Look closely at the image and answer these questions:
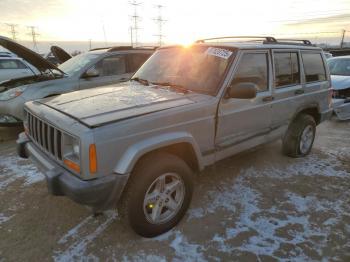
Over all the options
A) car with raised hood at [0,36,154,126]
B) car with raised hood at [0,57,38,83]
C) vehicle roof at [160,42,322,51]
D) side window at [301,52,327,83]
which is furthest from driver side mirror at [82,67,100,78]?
car with raised hood at [0,57,38,83]

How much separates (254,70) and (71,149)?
8.35 feet

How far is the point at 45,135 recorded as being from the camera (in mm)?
3027

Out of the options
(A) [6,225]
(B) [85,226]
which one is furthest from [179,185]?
(A) [6,225]

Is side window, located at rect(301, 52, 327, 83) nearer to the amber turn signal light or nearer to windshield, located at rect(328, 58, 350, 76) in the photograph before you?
the amber turn signal light

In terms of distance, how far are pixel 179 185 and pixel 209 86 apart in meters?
1.21

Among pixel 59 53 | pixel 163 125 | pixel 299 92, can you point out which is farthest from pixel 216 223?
pixel 59 53

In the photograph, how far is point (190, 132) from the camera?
311 cm

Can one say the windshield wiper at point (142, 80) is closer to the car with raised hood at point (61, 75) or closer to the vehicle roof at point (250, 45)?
the vehicle roof at point (250, 45)

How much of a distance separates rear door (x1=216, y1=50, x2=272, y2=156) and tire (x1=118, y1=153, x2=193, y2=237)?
70 centimetres

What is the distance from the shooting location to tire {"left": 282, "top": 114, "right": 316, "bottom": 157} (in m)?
4.89

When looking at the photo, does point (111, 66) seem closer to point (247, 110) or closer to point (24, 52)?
point (24, 52)

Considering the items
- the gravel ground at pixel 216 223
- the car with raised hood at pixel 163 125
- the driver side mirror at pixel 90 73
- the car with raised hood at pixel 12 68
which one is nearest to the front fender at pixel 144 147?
the car with raised hood at pixel 163 125

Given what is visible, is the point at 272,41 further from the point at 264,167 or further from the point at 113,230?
the point at 113,230

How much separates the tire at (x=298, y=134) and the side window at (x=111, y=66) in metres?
4.22
